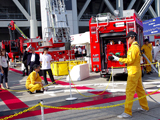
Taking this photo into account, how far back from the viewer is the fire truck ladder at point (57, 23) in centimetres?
1575

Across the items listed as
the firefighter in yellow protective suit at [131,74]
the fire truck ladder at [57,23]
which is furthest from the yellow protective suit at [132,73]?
the fire truck ladder at [57,23]

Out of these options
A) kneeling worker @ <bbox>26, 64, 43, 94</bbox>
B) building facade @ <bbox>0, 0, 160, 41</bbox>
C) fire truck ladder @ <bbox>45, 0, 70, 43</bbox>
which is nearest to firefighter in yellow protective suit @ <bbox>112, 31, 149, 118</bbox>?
kneeling worker @ <bbox>26, 64, 43, 94</bbox>

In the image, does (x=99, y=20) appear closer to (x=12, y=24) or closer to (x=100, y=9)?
(x=12, y=24)

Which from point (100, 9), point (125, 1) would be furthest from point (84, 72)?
point (125, 1)

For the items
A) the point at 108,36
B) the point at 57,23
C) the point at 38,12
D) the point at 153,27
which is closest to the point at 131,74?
the point at 108,36

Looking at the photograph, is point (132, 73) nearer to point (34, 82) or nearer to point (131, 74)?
point (131, 74)

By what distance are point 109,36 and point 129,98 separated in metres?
6.21

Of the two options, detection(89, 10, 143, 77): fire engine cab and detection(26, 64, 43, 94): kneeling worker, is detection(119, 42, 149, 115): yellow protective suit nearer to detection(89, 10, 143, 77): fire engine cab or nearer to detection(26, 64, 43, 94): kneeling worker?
detection(26, 64, 43, 94): kneeling worker

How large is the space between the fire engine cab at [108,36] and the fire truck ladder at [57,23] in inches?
229

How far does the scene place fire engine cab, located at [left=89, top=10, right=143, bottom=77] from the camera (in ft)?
31.8

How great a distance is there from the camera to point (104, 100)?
6.29m

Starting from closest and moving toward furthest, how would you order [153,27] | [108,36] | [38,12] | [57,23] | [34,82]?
[34,82] < [108,36] < [153,27] < [57,23] < [38,12]

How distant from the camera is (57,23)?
1580 cm

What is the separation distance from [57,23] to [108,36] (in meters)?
6.63
